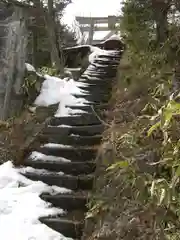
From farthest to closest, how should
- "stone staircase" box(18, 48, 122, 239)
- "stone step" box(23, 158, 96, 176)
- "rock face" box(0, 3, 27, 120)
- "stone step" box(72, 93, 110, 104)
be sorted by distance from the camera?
"stone step" box(72, 93, 110, 104)
"rock face" box(0, 3, 27, 120)
"stone step" box(23, 158, 96, 176)
"stone staircase" box(18, 48, 122, 239)

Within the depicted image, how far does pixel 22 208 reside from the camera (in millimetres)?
4031

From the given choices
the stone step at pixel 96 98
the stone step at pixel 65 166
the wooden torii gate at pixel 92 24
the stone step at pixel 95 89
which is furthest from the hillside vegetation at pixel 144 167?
the wooden torii gate at pixel 92 24

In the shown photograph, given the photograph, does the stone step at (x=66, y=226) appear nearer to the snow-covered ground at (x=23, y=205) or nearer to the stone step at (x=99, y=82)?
the snow-covered ground at (x=23, y=205)

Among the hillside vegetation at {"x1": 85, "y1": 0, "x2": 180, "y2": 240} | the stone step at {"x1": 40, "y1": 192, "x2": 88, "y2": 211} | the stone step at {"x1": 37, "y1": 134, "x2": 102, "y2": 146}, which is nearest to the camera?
the hillside vegetation at {"x1": 85, "y1": 0, "x2": 180, "y2": 240}

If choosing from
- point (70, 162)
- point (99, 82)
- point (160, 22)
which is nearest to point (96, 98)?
point (99, 82)

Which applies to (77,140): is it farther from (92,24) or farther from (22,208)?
(92,24)

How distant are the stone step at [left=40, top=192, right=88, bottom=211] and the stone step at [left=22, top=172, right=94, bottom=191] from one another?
0.17 meters

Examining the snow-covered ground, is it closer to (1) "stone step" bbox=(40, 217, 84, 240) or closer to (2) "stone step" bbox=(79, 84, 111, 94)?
(1) "stone step" bbox=(40, 217, 84, 240)

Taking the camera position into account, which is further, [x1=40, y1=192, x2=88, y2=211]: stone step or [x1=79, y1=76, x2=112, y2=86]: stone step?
[x1=79, y1=76, x2=112, y2=86]: stone step

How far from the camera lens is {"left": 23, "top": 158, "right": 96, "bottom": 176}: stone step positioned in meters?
4.60

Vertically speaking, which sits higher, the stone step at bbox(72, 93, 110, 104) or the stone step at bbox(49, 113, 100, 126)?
the stone step at bbox(72, 93, 110, 104)

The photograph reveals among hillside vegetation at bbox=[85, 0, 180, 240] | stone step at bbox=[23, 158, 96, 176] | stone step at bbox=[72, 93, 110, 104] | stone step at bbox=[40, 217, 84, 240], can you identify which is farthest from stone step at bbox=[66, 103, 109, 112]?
stone step at bbox=[40, 217, 84, 240]

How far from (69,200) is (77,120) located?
1883 millimetres

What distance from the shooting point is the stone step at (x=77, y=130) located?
214 inches
